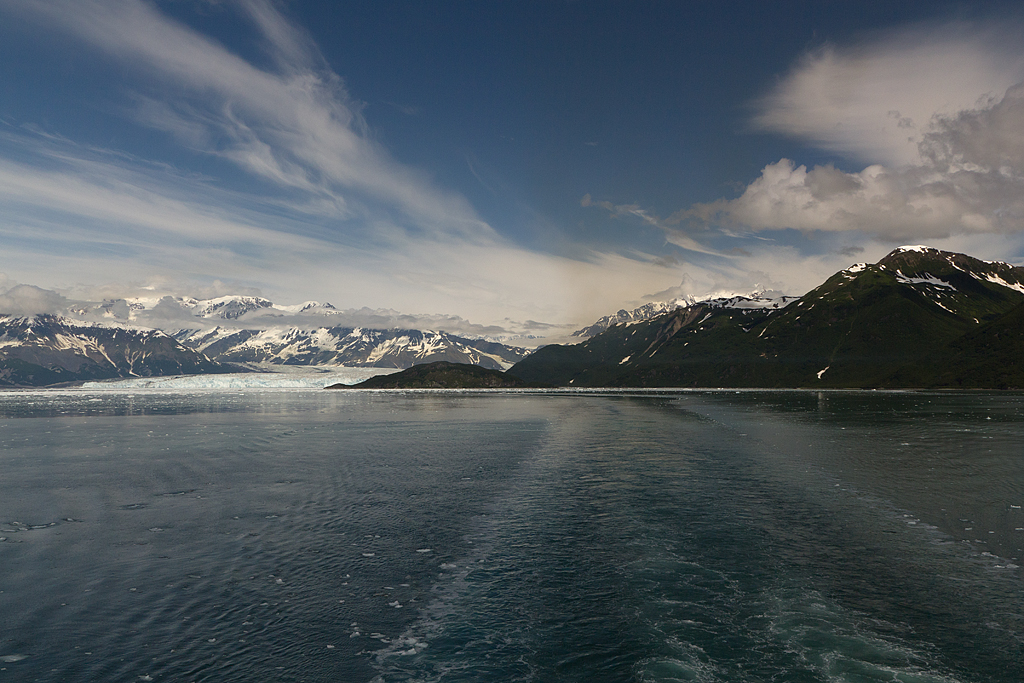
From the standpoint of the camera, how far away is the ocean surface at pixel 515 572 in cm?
1672

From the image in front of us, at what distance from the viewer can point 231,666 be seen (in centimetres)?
1617

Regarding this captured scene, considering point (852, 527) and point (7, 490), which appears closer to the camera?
point (852, 527)

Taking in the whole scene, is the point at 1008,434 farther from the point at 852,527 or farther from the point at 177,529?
the point at 177,529

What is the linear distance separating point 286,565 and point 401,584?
6399mm

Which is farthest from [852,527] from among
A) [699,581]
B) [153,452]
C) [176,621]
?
[153,452]

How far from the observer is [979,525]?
31.3 m

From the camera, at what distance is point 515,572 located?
980 inches

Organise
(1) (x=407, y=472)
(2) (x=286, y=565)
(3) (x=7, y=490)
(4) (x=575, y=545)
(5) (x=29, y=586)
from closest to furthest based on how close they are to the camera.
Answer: (5) (x=29, y=586)
(2) (x=286, y=565)
(4) (x=575, y=545)
(3) (x=7, y=490)
(1) (x=407, y=472)

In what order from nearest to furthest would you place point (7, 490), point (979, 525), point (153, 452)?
point (979, 525) < point (7, 490) < point (153, 452)

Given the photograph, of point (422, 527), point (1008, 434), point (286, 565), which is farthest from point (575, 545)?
point (1008, 434)

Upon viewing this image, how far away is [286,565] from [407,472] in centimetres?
2561

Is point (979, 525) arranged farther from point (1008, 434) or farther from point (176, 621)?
point (1008, 434)

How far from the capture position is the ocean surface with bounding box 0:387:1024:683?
16.7 metres

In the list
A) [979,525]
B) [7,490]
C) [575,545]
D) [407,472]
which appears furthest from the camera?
[407,472]
